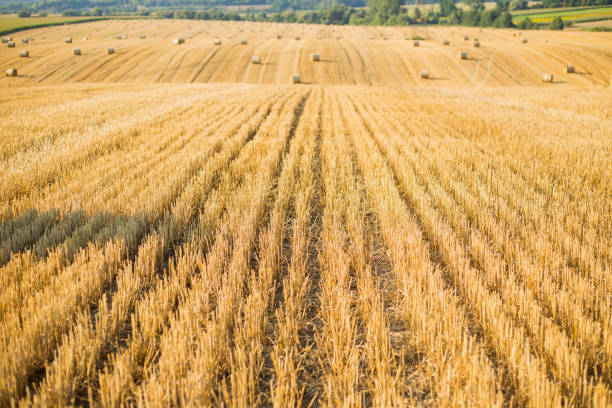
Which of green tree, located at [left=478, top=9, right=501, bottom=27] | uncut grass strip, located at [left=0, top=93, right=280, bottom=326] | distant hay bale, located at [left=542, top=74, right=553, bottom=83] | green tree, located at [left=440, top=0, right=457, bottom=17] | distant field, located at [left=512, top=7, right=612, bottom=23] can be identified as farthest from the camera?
green tree, located at [left=440, top=0, right=457, bottom=17]

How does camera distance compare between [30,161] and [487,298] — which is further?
[30,161]

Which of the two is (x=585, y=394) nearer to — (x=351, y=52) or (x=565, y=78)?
(x=565, y=78)

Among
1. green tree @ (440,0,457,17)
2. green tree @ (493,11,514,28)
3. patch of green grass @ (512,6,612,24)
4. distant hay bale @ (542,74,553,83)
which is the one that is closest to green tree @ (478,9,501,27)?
green tree @ (493,11,514,28)

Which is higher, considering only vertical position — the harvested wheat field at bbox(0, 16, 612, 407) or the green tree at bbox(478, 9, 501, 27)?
the green tree at bbox(478, 9, 501, 27)

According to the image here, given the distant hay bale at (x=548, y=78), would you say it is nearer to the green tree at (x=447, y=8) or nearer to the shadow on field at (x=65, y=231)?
the shadow on field at (x=65, y=231)

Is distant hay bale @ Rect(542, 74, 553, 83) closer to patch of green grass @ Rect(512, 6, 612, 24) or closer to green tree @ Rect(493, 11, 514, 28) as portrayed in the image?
patch of green grass @ Rect(512, 6, 612, 24)

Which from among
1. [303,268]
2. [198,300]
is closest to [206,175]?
[303,268]

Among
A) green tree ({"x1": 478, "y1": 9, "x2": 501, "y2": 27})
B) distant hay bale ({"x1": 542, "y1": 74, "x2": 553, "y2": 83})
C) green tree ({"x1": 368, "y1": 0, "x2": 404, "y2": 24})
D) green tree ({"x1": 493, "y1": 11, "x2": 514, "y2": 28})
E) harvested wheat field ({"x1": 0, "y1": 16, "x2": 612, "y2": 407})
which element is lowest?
harvested wheat field ({"x1": 0, "y1": 16, "x2": 612, "y2": 407})

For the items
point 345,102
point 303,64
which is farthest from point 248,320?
point 303,64
